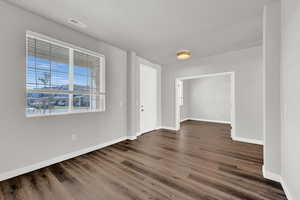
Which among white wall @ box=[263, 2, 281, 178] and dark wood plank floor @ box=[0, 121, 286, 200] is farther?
white wall @ box=[263, 2, 281, 178]

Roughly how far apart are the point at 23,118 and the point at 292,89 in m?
3.78

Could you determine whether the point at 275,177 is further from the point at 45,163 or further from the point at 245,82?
the point at 45,163

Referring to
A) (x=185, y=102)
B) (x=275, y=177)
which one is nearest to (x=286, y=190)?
(x=275, y=177)

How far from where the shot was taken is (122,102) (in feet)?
12.6

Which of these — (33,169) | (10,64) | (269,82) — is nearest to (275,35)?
(269,82)

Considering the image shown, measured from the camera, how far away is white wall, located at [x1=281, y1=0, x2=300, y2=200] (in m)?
1.28

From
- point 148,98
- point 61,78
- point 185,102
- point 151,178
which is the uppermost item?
point 61,78

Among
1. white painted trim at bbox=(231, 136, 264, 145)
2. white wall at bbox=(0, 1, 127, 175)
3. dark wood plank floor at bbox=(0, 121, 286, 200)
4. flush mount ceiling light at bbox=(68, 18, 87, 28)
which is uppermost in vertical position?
flush mount ceiling light at bbox=(68, 18, 87, 28)

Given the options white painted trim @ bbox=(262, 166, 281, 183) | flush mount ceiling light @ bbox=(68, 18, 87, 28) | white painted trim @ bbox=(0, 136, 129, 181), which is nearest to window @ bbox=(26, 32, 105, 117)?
flush mount ceiling light @ bbox=(68, 18, 87, 28)

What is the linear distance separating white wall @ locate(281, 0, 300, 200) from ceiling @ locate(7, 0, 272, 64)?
0.74m

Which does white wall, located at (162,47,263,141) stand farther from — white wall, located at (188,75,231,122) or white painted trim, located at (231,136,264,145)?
white wall, located at (188,75,231,122)

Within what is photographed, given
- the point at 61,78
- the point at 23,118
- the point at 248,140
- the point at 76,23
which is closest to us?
the point at 23,118

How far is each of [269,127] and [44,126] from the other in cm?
381

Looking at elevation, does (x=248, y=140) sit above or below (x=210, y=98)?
below
